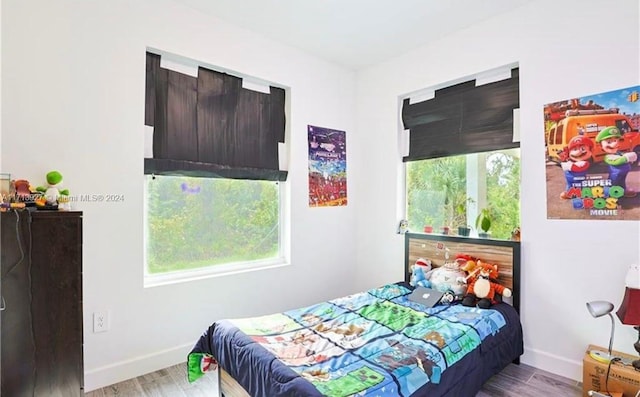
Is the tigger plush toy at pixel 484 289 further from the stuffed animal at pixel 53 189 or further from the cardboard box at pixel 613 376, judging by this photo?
the stuffed animal at pixel 53 189

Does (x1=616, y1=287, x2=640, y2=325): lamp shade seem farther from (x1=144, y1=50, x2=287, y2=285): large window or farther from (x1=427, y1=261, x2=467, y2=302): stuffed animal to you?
(x1=144, y1=50, x2=287, y2=285): large window

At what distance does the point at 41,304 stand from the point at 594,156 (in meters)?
3.31

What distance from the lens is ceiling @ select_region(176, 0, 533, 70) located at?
2.44 meters

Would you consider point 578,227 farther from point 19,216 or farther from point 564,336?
point 19,216

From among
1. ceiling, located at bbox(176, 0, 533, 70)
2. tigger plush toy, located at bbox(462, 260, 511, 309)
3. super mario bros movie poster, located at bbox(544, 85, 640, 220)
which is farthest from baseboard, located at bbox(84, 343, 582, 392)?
ceiling, located at bbox(176, 0, 533, 70)

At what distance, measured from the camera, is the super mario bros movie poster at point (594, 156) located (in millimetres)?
2020

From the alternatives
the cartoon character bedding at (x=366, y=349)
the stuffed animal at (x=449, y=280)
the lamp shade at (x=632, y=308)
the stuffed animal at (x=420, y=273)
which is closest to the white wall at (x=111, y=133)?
the cartoon character bedding at (x=366, y=349)

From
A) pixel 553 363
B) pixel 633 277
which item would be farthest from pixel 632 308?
pixel 553 363

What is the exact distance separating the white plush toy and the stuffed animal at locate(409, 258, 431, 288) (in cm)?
123

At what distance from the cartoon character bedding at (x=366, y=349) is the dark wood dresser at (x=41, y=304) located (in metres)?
0.65

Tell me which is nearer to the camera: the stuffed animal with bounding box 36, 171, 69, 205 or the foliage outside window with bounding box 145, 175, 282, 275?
the stuffed animal with bounding box 36, 171, 69, 205

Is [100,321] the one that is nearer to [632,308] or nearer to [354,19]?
[354,19]

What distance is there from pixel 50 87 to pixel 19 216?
0.91m

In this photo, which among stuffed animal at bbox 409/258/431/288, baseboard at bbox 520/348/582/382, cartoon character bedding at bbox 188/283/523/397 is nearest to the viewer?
cartoon character bedding at bbox 188/283/523/397
